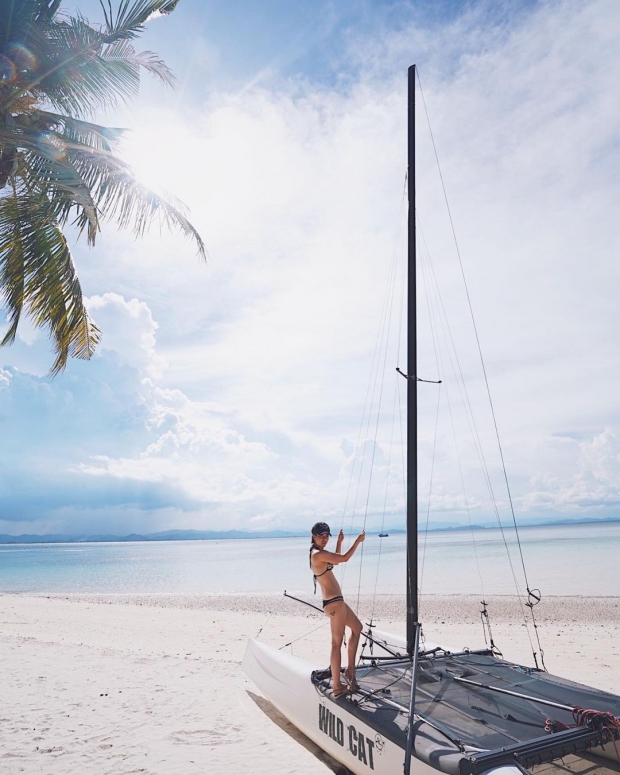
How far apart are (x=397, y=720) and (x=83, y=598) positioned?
999 inches

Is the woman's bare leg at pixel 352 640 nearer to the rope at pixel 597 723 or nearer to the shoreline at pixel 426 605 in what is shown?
the rope at pixel 597 723

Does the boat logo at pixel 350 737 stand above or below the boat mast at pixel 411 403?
below

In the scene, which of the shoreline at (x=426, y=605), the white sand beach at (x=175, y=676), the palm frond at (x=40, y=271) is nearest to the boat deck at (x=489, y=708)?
the white sand beach at (x=175, y=676)

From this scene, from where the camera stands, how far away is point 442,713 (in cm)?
508

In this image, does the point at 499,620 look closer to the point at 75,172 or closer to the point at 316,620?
the point at 316,620

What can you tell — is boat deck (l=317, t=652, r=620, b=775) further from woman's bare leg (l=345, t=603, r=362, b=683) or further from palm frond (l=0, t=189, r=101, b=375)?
palm frond (l=0, t=189, r=101, b=375)

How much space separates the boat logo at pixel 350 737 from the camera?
488cm

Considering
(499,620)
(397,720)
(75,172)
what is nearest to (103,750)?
(397,720)

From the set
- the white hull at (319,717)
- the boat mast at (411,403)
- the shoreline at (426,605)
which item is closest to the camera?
the white hull at (319,717)

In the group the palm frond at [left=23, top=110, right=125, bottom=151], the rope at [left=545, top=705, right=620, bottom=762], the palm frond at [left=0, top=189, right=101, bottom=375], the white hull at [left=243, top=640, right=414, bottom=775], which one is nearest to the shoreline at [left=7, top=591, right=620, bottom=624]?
the white hull at [left=243, top=640, right=414, bottom=775]

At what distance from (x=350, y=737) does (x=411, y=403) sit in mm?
4210

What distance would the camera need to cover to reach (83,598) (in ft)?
85.4

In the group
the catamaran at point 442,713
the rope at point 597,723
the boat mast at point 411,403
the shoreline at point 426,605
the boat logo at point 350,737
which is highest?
the boat mast at point 411,403

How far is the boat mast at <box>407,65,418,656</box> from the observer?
7090 millimetres
